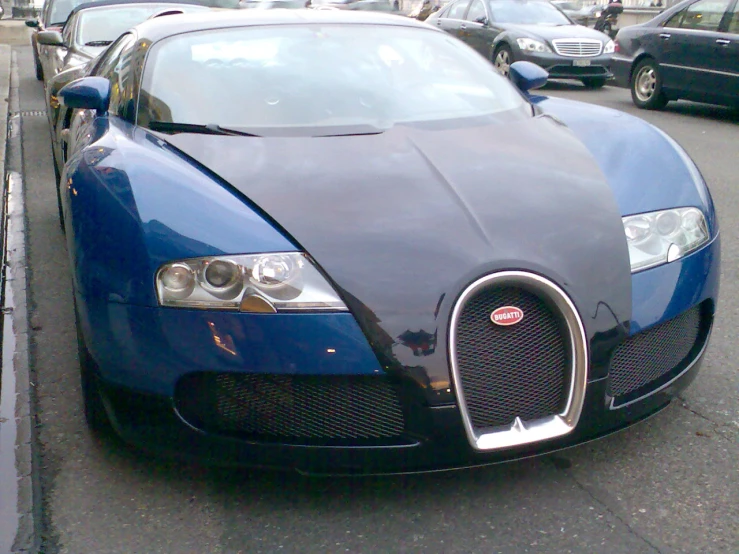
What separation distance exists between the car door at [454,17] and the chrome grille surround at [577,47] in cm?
217

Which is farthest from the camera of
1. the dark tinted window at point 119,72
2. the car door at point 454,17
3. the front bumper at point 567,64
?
the car door at point 454,17

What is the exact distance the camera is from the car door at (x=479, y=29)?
14500 millimetres

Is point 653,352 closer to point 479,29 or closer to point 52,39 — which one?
point 52,39

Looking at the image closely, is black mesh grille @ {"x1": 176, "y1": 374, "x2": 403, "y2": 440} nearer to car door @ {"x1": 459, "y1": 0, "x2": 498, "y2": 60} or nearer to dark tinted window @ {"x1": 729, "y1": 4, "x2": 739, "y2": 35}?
dark tinted window @ {"x1": 729, "y1": 4, "x2": 739, "y2": 35}

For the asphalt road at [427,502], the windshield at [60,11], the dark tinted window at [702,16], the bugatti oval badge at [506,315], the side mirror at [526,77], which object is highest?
the bugatti oval badge at [506,315]

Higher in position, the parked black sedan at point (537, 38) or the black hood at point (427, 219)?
the black hood at point (427, 219)

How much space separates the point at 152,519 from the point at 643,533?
133 centimetres

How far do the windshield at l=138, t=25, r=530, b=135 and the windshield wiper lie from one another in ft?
0.10

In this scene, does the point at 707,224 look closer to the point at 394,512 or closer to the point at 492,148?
the point at 492,148

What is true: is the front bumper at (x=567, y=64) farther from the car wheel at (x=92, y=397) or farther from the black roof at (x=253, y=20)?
the car wheel at (x=92, y=397)

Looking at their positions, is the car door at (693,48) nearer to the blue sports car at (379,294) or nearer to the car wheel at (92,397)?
the blue sports car at (379,294)

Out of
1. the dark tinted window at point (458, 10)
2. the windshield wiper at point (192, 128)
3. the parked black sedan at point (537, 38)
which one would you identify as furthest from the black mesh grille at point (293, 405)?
the dark tinted window at point (458, 10)

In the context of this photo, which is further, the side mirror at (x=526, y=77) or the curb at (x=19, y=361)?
the side mirror at (x=526, y=77)

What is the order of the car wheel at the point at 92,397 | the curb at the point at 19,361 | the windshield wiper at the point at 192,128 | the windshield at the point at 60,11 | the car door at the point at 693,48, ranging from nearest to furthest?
1. the curb at the point at 19,361
2. the car wheel at the point at 92,397
3. the windshield wiper at the point at 192,128
4. the car door at the point at 693,48
5. the windshield at the point at 60,11
